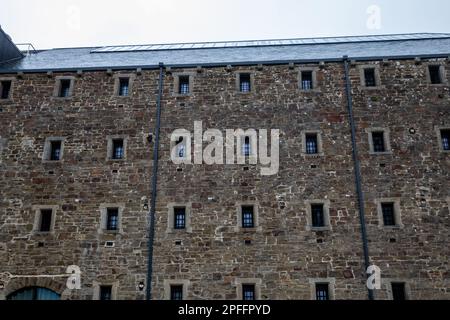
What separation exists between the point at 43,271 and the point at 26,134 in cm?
656

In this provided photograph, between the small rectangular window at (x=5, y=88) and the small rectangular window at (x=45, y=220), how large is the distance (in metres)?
6.60

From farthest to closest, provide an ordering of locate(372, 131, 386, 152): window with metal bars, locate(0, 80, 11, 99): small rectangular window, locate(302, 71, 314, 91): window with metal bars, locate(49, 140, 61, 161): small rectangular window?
locate(0, 80, 11, 99): small rectangular window → locate(302, 71, 314, 91): window with metal bars → locate(49, 140, 61, 161): small rectangular window → locate(372, 131, 386, 152): window with metal bars

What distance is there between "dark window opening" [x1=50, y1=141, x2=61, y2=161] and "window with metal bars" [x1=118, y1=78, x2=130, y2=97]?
374cm

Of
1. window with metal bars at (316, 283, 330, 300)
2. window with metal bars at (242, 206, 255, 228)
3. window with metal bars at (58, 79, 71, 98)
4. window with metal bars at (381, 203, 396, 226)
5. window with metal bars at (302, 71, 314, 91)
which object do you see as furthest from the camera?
window with metal bars at (58, 79, 71, 98)

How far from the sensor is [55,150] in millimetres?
21969

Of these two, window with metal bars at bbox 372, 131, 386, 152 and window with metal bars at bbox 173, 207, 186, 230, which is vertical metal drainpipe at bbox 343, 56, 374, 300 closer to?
window with metal bars at bbox 372, 131, 386, 152

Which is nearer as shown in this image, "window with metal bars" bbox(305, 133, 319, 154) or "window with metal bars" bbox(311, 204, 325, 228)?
"window with metal bars" bbox(311, 204, 325, 228)

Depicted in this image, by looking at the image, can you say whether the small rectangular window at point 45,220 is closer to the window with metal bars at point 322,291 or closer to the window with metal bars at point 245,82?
the window with metal bars at point 245,82

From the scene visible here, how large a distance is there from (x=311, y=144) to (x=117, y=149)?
28.8 feet

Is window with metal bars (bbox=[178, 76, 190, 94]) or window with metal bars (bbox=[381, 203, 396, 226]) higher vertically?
window with metal bars (bbox=[178, 76, 190, 94])

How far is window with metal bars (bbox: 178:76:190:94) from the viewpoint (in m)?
22.9

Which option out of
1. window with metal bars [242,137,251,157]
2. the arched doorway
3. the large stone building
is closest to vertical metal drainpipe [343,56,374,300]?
the large stone building
